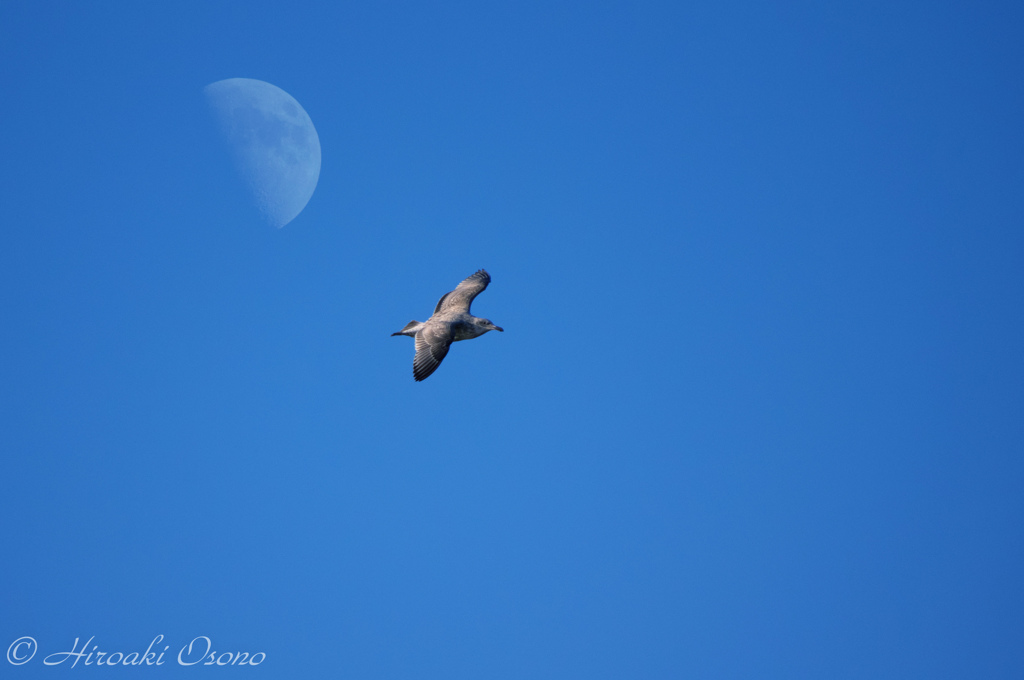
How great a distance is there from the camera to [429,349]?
2322 centimetres

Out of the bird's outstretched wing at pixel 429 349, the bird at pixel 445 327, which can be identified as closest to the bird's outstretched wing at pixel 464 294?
the bird at pixel 445 327

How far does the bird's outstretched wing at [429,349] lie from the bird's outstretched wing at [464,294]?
2014mm

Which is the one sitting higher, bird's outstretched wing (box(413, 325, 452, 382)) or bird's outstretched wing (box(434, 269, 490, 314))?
bird's outstretched wing (box(434, 269, 490, 314))

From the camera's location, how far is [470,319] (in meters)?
25.0

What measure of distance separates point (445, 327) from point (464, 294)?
3.19 metres

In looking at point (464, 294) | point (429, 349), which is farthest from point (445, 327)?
point (464, 294)

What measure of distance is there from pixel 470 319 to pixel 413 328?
5.79 feet

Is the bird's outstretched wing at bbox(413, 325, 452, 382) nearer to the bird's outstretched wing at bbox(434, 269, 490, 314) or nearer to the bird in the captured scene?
the bird

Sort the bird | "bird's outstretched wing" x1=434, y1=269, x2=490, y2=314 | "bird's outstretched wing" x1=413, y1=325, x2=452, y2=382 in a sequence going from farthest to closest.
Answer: "bird's outstretched wing" x1=434, y1=269, x2=490, y2=314 → the bird → "bird's outstretched wing" x1=413, y1=325, x2=452, y2=382

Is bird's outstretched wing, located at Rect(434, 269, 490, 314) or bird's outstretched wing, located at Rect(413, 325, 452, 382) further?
bird's outstretched wing, located at Rect(434, 269, 490, 314)

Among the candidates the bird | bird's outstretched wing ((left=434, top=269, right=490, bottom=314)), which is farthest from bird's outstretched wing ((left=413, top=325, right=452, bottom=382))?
bird's outstretched wing ((left=434, top=269, right=490, bottom=314))

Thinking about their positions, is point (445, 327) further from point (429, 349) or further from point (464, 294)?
point (464, 294)

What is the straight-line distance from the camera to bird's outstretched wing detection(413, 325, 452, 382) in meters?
22.3

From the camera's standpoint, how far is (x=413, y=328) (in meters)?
24.9
